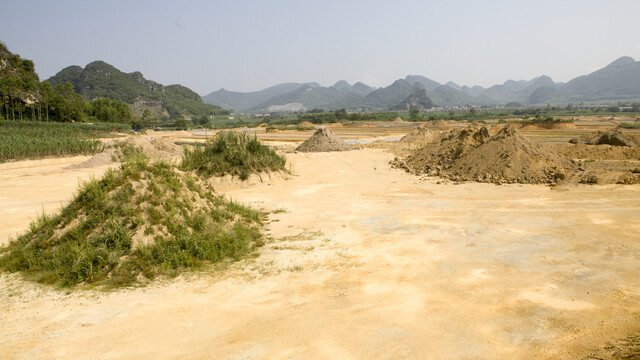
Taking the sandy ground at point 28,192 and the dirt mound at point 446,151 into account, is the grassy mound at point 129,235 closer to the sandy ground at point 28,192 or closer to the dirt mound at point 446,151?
the sandy ground at point 28,192

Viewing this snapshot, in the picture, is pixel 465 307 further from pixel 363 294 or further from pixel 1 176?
pixel 1 176

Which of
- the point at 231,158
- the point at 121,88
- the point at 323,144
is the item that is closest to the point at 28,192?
the point at 231,158

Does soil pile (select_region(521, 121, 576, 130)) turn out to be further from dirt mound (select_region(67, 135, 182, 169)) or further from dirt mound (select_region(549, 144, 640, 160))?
dirt mound (select_region(67, 135, 182, 169))

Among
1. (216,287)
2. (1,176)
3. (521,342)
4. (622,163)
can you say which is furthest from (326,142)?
(521,342)

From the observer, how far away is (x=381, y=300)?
181 inches

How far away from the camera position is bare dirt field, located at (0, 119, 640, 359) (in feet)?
11.8

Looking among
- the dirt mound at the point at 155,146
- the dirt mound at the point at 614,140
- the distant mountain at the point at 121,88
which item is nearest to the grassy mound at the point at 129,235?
the dirt mound at the point at 155,146

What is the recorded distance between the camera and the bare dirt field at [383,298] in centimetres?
360

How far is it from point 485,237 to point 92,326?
256 inches

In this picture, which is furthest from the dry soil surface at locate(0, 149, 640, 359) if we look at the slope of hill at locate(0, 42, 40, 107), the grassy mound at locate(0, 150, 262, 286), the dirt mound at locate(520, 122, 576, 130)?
the slope of hill at locate(0, 42, 40, 107)

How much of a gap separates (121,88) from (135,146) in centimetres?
Answer: 12832

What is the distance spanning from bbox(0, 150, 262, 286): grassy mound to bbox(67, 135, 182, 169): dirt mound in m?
11.8

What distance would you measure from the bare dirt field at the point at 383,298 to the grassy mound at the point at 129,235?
1.11 feet

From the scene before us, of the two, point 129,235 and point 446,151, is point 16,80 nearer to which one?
point 446,151
